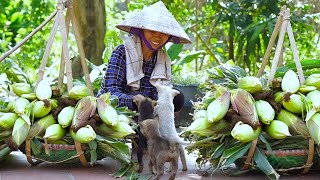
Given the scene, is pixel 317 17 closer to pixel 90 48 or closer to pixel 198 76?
pixel 198 76

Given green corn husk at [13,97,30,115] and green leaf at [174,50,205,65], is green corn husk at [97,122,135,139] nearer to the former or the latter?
green corn husk at [13,97,30,115]

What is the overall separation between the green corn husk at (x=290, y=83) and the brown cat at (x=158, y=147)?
716 mm

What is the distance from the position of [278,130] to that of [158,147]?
642mm

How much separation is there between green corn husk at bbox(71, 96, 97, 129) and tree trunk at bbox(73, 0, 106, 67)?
10.7ft

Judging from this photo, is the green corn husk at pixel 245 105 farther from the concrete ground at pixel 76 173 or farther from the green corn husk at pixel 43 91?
the green corn husk at pixel 43 91

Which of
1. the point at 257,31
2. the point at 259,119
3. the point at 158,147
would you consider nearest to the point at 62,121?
the point at 158,147

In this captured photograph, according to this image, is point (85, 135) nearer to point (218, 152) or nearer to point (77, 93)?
point (77, 93)

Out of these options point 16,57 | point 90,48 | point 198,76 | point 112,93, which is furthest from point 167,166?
point 16,57

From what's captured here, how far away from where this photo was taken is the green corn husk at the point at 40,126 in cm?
301

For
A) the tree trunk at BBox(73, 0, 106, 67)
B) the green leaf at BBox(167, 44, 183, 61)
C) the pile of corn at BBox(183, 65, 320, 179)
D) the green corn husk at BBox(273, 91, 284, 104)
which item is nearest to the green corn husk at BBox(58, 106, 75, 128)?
the pile of corn at BBox(183, 65, 320, 179)

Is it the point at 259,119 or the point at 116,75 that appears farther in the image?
the point at 116,75

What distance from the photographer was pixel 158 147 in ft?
8.63

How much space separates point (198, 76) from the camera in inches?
234

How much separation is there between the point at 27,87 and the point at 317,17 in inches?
183
